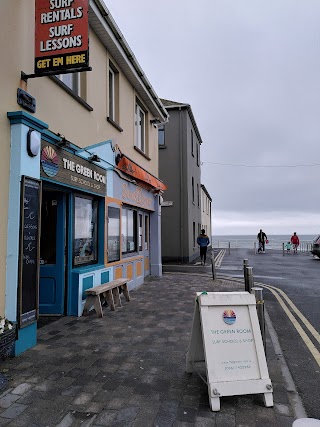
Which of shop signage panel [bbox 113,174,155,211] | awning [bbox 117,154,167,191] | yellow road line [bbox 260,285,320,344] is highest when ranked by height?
awning [bbox 117,154,167,191]

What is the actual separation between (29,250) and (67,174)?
6.00 feet

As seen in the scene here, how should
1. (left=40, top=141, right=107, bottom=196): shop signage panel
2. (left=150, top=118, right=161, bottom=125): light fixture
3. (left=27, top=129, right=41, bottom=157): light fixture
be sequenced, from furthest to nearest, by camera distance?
1. (left=150, top=118, right=161, bottom=125): light fixture
2. (left=40, top=141, right=107, bottom=196): shop signage panel
3. (left=27, top=129, right=41, bottom=157): light fixture

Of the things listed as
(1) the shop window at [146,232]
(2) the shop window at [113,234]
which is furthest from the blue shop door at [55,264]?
(1) the shop window at [146,232]

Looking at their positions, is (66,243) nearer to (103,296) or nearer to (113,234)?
(103,296)

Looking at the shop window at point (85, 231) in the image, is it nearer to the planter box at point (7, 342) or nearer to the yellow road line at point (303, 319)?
the planter box at point (7, 342)

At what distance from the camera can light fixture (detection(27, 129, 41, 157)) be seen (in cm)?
483

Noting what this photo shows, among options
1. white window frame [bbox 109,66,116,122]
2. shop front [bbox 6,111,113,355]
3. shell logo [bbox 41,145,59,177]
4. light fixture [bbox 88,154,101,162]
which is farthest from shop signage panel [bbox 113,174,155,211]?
shell logo [bbox 41,145,59,177]

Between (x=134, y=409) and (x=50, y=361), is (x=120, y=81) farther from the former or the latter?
(x=134, y=409)

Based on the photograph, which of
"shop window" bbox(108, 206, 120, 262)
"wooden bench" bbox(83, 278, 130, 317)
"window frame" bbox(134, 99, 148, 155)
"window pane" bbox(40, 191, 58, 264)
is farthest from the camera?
"window frame" bbox(134, 99, 148, 155)

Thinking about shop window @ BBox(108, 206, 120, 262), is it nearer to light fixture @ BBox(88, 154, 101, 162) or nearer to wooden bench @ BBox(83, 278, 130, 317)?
wooden bench @ BBox(83, 278, 130, 317)

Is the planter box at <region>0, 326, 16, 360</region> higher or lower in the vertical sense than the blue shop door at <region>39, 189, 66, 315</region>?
lower

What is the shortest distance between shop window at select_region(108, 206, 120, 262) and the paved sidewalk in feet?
8.40

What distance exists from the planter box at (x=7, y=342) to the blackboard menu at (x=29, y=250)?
0.83 feet

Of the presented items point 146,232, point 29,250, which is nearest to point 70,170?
point 29,250
